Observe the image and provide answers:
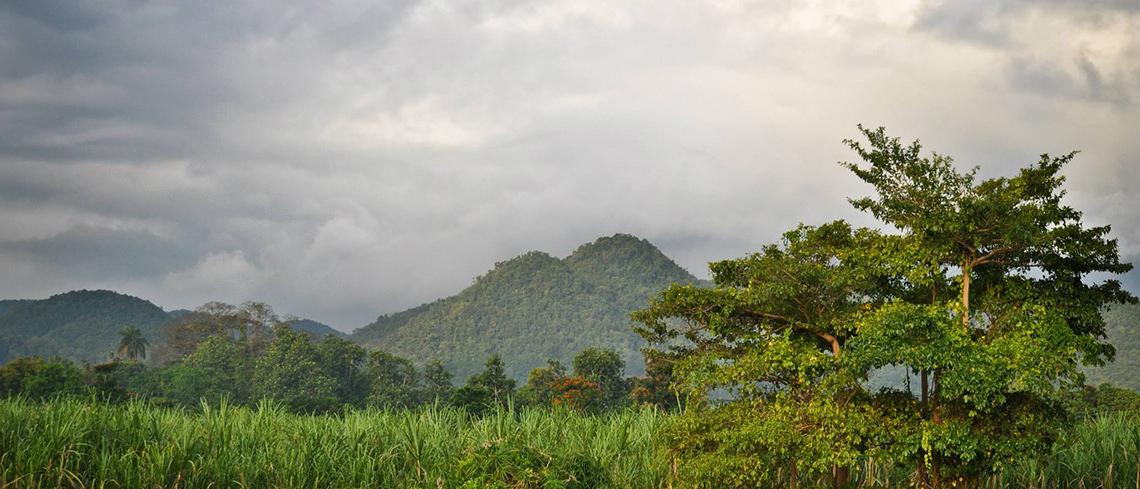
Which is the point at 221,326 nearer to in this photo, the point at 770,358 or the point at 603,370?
the point at 603,370

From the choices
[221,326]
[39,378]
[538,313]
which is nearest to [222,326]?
[221,326]

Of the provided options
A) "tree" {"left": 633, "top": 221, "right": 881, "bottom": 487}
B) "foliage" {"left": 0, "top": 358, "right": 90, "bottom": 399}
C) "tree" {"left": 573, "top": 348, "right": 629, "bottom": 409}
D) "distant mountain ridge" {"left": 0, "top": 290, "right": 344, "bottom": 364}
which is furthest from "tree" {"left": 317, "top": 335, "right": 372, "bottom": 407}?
"distant mountain ridge" {"left": 0, "top": 290, "right": 344, "bottom": 364}

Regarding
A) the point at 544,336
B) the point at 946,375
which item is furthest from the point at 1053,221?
the point at 544,336

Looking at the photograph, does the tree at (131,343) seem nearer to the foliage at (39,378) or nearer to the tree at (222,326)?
the tree at (222,326)

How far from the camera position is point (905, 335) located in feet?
35.1

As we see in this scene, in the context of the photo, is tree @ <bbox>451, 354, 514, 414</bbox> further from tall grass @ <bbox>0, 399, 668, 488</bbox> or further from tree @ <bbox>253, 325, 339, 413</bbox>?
tall grass @ <bbox>0, 399, 668, 488</bbox>

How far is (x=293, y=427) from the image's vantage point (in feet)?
43.0

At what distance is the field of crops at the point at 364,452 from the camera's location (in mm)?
9844

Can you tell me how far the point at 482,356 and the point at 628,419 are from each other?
131203mm

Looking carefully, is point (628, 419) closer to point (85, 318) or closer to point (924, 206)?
point (924, 206)

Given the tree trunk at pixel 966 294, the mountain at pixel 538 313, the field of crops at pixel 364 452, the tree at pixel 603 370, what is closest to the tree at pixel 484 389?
the tree at pixel 603 370

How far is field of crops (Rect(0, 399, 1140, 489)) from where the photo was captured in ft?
32.3

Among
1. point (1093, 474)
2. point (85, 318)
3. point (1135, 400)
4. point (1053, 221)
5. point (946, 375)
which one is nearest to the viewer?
point (946, 375)

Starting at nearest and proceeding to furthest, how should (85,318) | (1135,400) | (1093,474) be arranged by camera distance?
(1093,474)
(1135,400)
(85,318)
